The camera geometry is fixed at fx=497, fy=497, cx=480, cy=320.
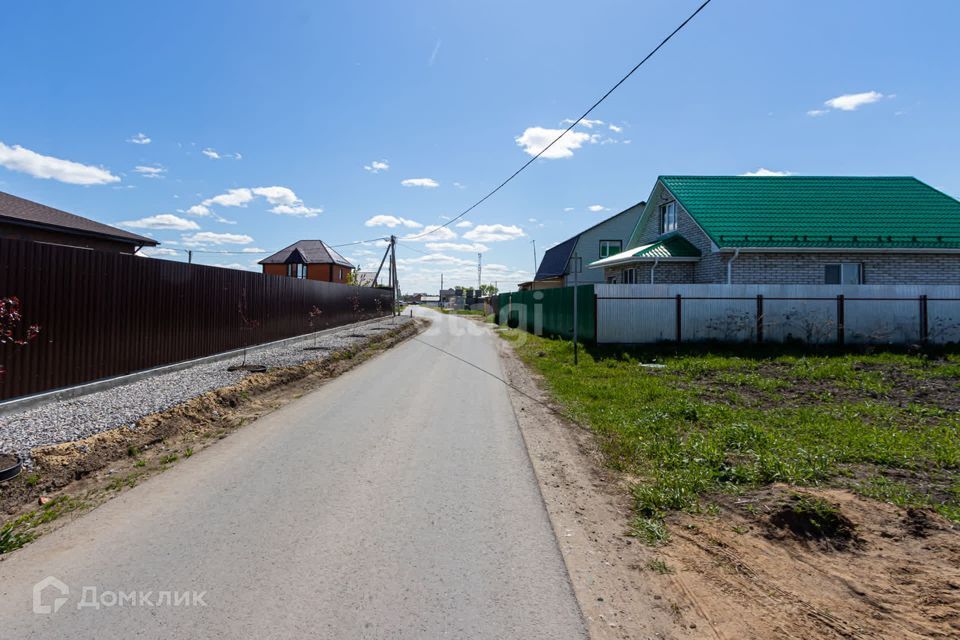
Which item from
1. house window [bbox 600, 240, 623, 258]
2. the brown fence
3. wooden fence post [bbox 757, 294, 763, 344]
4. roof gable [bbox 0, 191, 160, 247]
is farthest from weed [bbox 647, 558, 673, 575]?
house window [bbox 600, 240, 623, 258]

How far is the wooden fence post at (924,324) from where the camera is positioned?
1546 cm

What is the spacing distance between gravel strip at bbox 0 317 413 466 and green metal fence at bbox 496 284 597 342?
9674mm

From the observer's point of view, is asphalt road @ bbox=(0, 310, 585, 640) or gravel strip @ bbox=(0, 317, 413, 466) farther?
gravel strip @ bbox=(0, 317, 413, 466)

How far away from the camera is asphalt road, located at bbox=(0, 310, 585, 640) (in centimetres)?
264

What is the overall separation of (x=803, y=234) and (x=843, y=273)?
2.17 meters

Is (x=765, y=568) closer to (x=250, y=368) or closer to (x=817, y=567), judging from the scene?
(x=817, y=567)

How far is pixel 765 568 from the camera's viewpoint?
10.7ft

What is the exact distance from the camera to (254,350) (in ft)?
47.8

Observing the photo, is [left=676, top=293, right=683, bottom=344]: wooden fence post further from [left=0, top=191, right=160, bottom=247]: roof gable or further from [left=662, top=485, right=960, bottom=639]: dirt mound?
[left=0, top=191, right=160, bottom=247]: roof gable

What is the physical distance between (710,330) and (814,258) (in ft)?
18.7

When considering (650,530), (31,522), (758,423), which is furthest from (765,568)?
(31,522)

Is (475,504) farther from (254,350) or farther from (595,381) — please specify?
(254,350)

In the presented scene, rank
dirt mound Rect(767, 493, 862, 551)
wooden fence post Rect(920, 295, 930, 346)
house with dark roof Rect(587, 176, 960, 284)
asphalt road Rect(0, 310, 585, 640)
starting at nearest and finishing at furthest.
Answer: asphalt road Rect(0, 310, 585, 640), dirt mound Rect(767, 493, 862, 551), wooden fence post Rect(920, 295, 930, 346), house with dark roof Rect(587, 176, 960, 284)

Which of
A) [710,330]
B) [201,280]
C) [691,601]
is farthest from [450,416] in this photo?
[710,330]
